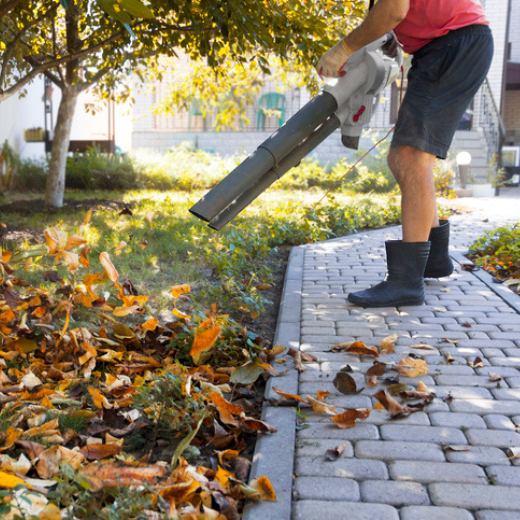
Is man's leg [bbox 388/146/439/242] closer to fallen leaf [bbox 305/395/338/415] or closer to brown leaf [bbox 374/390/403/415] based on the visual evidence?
brown leaf [bbox 374/390/403/415]

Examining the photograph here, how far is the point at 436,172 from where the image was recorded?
35.9 feet

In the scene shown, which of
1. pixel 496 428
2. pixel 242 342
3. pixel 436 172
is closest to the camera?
pixel 496 428

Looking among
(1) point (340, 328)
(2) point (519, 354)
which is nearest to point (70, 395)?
(1) point (340, 328)

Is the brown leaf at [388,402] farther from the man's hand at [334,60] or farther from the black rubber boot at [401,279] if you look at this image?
the man's hand at [334,60]

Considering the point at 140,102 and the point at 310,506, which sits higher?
the point at 140,102

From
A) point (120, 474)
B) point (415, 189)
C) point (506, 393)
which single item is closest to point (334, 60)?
point (415, 189)

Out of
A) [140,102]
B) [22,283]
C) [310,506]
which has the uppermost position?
[140,102]

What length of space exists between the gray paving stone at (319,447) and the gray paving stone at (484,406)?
1.77 feet

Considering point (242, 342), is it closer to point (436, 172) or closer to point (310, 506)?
point (310, 506)

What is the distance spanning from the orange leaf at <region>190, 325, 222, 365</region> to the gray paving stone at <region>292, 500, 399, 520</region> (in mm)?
980

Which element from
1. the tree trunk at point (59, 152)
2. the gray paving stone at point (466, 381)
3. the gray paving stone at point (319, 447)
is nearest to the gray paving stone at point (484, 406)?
the gray paving stone at point (466, 381)

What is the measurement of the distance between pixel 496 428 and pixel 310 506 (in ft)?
2.78

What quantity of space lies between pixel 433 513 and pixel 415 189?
2345 millimetres

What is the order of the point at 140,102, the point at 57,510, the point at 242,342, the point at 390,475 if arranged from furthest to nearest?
the point at 140,102, the point at 242,342, the point at 390,475, the point at 57,510
